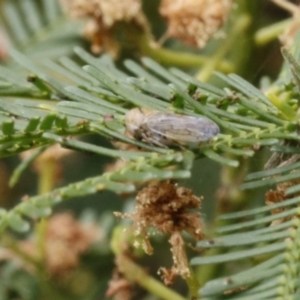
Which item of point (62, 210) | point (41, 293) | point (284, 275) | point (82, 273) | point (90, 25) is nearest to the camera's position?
point (284, 275)

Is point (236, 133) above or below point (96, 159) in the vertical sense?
below

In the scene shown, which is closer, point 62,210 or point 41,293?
point 41,293

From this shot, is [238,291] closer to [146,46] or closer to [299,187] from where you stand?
[299,187]

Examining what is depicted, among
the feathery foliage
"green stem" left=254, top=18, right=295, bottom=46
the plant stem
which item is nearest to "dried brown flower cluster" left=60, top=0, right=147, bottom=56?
the plant stem

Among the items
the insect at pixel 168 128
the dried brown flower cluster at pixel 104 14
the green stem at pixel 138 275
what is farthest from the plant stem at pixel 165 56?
the insect at pixel 168 128

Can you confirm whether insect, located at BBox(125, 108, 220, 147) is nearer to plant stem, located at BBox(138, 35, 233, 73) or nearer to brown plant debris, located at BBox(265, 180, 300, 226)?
brown plant debris, located at BBox(265, 180, 300, 226)

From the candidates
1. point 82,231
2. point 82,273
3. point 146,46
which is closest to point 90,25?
point 146,46

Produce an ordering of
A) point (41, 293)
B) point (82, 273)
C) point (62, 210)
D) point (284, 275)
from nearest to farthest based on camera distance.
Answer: point (284, 275) < point (41, 293) < point (82, 273) < point (62, 210)
